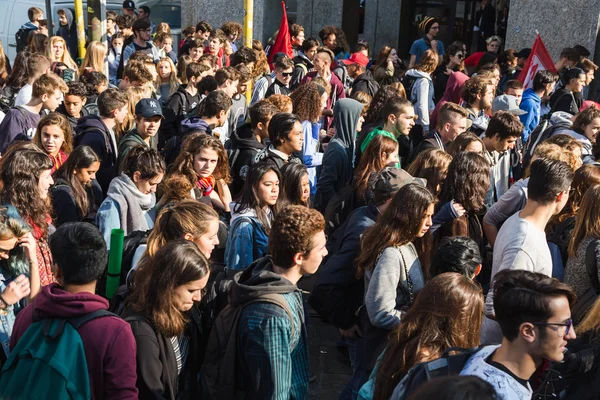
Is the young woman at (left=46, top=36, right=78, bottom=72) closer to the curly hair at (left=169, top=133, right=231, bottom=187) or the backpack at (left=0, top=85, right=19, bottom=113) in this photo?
the backpack at (left=0, top=85, right=19, bottom=113)

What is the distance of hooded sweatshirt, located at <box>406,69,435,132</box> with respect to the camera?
8.81m

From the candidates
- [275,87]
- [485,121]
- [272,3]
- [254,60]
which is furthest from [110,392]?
[272,3]

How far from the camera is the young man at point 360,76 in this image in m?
9.79

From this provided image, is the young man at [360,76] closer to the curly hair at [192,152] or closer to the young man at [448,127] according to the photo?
the young man at [448,127]

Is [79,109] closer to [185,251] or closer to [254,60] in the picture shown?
[254,60]

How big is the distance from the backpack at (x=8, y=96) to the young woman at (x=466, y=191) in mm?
4954

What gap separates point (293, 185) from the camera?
16.9ft

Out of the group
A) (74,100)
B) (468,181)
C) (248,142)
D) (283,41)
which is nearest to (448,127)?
(248,142)

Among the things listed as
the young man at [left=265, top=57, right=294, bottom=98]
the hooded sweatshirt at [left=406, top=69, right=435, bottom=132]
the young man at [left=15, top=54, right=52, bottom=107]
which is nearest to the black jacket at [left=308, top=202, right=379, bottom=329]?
the young man at [left=15, top=54, right=52, bottom=107]

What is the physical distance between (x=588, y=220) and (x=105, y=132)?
4.12m

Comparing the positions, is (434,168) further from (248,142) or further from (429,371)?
(429,371)

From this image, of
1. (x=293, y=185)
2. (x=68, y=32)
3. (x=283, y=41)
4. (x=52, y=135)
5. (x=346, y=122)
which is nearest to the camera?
(x=293, y=185)

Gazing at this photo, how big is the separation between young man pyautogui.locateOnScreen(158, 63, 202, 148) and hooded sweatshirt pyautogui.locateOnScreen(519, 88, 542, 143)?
12.3ft

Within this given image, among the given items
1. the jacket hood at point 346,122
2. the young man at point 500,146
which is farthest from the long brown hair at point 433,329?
the jacket hood at point 346,122
